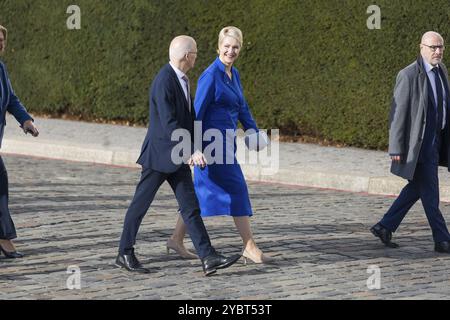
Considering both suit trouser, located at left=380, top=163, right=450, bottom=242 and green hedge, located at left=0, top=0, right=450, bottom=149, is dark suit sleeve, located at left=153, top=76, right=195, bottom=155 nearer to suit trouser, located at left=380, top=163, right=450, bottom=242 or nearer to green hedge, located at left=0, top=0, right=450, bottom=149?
suit trouser, located at left=380, top=163, right=450, bottom=242

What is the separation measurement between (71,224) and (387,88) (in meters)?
5.55

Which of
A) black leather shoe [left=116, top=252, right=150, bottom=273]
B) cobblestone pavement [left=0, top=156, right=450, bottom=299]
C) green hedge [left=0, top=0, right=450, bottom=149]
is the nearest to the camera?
cobblestone pavement [left=0, top=156, right=450, bottom=299]

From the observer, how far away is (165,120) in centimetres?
763

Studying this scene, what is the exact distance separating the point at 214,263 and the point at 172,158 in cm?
72

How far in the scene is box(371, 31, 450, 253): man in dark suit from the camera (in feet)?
28.7

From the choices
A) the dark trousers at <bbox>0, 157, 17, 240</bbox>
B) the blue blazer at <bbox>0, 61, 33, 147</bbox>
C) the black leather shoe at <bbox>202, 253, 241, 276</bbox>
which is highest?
the blue blazer at <bbox>0, 61, 33, 147</bbox>

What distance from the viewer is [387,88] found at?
14.0 meters

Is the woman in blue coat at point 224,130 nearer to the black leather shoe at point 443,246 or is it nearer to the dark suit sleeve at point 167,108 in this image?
the dark suit sleeve at point 167,108

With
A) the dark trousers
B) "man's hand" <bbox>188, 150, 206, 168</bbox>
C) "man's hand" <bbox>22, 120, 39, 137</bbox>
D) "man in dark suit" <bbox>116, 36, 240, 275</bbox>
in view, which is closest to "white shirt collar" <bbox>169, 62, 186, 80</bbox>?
"man in dark suit" <bbox>116, 36, 240, 275</bbox>

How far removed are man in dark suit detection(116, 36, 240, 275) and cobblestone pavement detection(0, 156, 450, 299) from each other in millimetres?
164

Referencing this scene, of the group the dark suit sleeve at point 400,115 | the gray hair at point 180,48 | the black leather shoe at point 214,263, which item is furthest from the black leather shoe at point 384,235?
the gray hair at point 180,48
